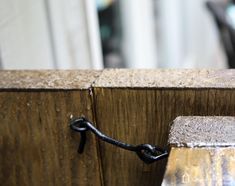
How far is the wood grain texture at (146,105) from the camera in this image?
0.54 m

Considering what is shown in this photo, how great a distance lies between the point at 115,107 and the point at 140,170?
9 centimetres

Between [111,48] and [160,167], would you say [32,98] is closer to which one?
[160,167]

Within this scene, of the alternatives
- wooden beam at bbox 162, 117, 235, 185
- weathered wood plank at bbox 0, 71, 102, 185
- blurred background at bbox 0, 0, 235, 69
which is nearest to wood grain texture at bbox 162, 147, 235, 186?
wooden beam at bbox 162, 117, 235, 185

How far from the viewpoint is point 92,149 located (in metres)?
0.58

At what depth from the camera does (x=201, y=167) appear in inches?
17.0

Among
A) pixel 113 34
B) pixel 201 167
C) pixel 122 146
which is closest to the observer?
pixel 201 167

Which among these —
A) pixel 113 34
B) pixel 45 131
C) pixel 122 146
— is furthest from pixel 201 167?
pixel 113 34

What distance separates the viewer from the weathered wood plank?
1.88ft

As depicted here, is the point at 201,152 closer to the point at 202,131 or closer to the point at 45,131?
the point at 202,131

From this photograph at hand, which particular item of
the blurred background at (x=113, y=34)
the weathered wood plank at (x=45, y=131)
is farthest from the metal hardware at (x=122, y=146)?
the blurred background at (x=113, y=34)

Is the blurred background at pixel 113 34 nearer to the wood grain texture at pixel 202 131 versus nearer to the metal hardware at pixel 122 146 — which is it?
the metal hardware at pixel 122 146

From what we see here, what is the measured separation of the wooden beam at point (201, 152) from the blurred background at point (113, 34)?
1.80ft

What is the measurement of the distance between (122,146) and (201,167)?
128 millimetres

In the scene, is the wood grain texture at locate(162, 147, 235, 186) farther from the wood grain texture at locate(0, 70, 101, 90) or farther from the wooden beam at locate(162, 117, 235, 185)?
the wood grain texture at locate(0, 70, 101, 90)
